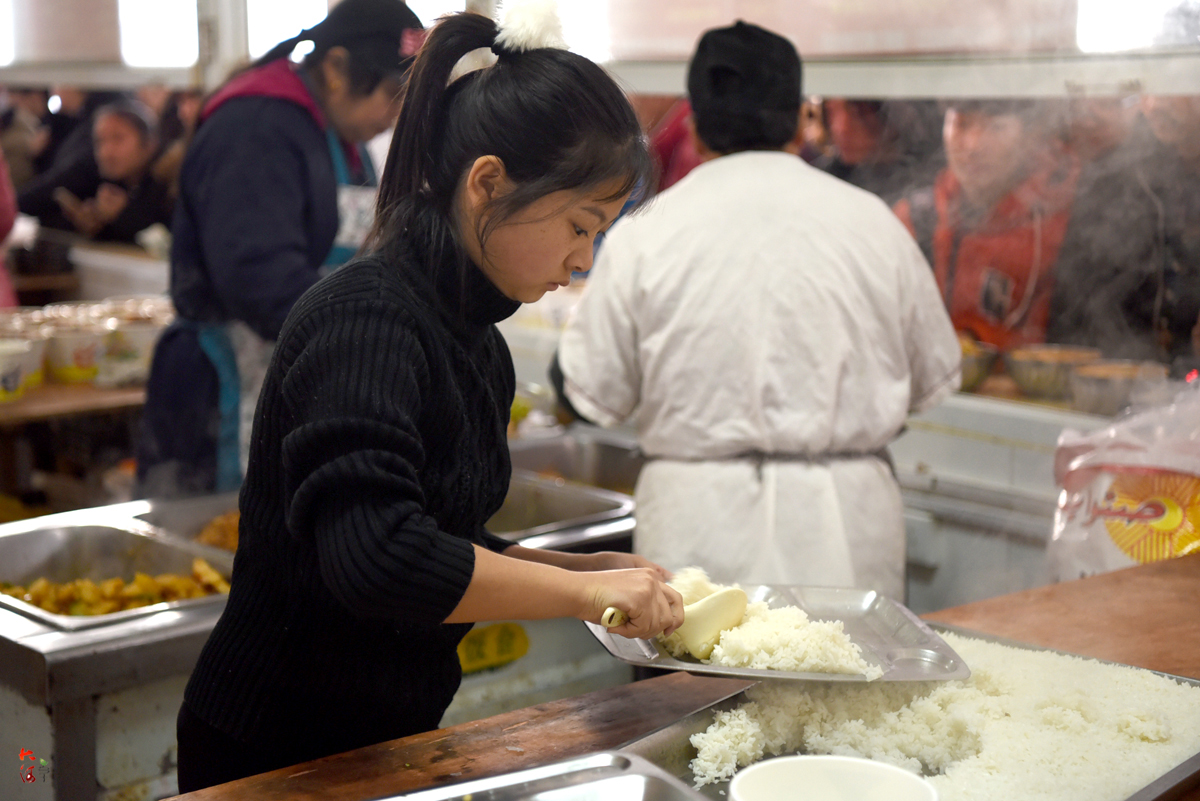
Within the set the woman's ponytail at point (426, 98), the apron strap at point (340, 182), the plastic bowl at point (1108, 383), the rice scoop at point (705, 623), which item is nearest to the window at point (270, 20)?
the apron strap at point (340, 182)

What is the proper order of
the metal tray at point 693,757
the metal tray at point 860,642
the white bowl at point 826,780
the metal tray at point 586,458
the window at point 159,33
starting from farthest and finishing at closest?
the window at point 159,33 → the metal tray at point 586,458 → the metal tray at point 860,642 → the metal tray at point 693,757 → the white bowl at point 826,780

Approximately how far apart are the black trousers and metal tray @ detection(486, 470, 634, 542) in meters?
1.17

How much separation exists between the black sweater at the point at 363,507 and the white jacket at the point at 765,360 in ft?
2.32

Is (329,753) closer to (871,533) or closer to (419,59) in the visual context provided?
(419,59)

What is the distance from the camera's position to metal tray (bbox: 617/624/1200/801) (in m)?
1.12

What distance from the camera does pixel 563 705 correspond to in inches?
54.2

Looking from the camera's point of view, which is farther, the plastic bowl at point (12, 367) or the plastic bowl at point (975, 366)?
the plastic bowl at point (12, 367)

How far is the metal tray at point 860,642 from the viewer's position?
1.23 m

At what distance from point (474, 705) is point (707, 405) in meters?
0.74

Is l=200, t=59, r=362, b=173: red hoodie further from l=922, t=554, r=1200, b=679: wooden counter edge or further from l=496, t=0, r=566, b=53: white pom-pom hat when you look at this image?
l=922, t=554, r=1200, b=679: wooden counter edge

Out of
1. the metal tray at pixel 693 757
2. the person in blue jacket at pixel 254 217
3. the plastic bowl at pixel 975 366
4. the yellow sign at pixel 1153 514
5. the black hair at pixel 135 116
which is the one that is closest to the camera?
the metal tray at pixel 693 757

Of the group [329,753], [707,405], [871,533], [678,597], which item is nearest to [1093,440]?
[871,533]

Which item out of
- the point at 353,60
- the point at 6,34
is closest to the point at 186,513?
the point at 353,60

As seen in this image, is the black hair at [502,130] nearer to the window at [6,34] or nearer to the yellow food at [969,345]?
the yellow food at [969,345]
